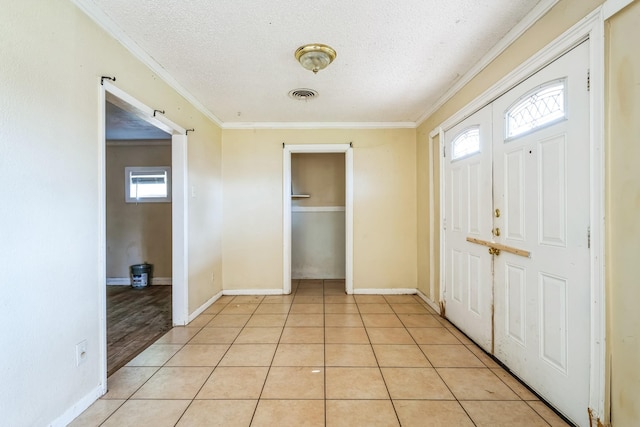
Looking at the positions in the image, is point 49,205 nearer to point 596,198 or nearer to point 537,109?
point 596,198

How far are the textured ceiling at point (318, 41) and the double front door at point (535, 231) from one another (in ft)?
1.66

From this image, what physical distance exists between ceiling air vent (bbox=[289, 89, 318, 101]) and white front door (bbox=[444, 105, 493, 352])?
4.89ft

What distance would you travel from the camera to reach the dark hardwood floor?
238 cm

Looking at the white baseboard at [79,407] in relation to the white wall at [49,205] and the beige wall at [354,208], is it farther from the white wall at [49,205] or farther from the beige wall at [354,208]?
the beige wall at [354,208]

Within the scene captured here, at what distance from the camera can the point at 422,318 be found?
10.1 feet

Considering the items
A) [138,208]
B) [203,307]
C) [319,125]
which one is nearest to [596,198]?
[319,125]

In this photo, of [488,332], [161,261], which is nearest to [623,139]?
[488,332]

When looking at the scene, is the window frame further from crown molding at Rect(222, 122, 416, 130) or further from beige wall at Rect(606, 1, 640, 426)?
beige wall at Rect(606, 1, 640, 426)

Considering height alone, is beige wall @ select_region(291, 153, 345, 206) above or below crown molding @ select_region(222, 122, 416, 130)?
below

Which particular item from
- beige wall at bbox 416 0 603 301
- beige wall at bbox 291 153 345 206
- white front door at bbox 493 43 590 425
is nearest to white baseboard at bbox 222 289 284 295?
beige wall at bbox 291 153 345 206

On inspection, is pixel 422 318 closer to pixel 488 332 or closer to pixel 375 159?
pixel 488 332

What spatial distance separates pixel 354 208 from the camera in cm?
397

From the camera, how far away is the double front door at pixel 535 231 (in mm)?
1458

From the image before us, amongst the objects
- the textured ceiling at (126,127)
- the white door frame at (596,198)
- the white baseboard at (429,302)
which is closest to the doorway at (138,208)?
the textured ceiling at (126,127)
